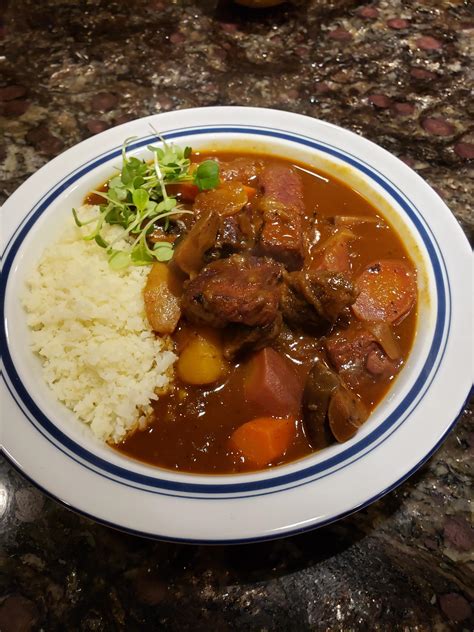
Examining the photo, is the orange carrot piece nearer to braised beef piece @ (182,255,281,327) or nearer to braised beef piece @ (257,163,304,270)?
braised beef piece @ (257,163,304,270)

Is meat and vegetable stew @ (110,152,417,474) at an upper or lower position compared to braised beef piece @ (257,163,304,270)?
lower

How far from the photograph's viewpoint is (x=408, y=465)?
1.99 metres

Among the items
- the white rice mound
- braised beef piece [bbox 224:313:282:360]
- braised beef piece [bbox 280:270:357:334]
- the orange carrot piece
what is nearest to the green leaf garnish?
the orange carrot piece

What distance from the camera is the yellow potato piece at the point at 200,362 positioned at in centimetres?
254

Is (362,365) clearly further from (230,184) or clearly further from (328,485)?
(230,184)

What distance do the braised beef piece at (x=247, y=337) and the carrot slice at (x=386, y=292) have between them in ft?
1.68

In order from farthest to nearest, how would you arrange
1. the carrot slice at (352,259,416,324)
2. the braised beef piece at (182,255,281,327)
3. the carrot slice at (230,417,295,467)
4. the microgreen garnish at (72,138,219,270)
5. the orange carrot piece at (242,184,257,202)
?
the orange carrot piece at (242,184,257,202), the microgreen garnish at (72,138,219,270), the carrot slice at (352,259,416,324), the braised beef piece at (182,255,281,327), the carrot slice at (230,417,295,467)

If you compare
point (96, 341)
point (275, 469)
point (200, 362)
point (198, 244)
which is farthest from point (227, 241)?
point (275, 469)

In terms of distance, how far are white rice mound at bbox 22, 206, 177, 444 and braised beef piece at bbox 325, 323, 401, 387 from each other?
874mm

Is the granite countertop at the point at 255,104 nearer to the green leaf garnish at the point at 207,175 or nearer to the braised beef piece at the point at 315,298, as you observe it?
the braised beef piece at the point at 315,298

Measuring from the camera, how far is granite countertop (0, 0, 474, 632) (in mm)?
2131

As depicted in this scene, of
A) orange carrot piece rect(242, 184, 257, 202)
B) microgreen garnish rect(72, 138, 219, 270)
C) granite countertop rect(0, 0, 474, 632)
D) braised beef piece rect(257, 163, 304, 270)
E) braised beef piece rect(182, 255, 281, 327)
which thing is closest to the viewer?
granite countertop rect(0, 0, 474, 632)

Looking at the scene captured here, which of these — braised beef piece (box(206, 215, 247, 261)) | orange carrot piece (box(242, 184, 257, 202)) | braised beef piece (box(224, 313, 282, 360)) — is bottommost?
braised beef piece (box(224, 313, 282, 360))

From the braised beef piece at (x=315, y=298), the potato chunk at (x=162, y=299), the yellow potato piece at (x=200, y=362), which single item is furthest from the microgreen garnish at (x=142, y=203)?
the braised beef piece at (x=315, y=298)
